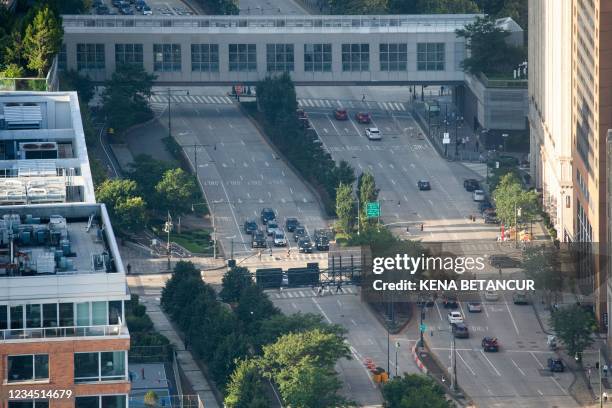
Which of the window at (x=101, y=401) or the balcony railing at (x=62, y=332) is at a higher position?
the balcony railing at (x=62, y=332)

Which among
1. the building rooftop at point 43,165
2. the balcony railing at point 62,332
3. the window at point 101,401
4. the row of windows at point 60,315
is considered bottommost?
the window at point 101,401

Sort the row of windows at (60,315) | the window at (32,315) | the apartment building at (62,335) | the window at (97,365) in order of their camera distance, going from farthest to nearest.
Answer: the window at (97,365), the window at (32,315), the row of windows at (60,315), the apartment building at (62,335)

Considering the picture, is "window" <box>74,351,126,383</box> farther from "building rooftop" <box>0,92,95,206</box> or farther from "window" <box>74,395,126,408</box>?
"building rooftop" <box>0,92,95,206</box>

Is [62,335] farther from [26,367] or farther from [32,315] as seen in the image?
[26,367]

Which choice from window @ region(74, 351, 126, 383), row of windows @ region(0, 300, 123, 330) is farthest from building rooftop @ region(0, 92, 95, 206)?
window @ region(74, 351, 126, 383)

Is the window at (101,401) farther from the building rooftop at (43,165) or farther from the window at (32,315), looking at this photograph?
the building rooftop at (43,165)

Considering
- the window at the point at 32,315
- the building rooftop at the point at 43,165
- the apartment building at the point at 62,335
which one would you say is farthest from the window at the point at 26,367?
the building rooftop at the point at 43,165

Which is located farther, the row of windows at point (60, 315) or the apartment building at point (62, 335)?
the row of windows at point (60, 315)
